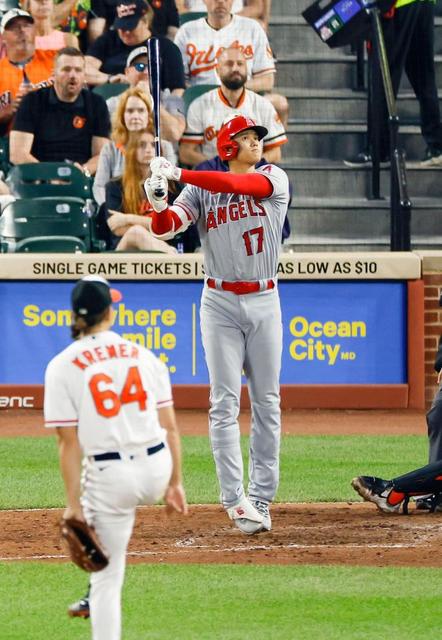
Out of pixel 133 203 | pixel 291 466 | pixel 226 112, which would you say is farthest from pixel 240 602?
pixel 226 112

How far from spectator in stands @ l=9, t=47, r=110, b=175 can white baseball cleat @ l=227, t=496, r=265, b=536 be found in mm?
6639

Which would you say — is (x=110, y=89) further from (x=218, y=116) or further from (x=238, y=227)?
(x=238, y=227)

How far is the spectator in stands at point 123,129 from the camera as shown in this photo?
13.0 m

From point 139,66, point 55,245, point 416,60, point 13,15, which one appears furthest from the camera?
point 416,60

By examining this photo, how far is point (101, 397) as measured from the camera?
4922mm

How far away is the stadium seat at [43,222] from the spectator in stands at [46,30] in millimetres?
2298

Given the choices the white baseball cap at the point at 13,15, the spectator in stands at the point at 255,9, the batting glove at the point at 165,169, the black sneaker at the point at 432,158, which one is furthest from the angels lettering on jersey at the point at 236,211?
the spectator in stands at the point at 255,9

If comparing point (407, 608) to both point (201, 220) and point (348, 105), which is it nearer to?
point (201, 220)

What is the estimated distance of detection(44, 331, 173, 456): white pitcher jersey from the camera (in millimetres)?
4934

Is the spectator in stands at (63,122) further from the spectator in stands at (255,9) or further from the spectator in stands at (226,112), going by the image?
the spectator in stands at (255,9)

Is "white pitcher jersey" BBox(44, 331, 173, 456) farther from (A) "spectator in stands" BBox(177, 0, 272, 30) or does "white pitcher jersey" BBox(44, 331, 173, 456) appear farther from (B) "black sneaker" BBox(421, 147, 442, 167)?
(A) "spectator in stands" BBox(177, 0, 272, 30)

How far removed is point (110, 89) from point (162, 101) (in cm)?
96

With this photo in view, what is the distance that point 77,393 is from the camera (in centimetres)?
495

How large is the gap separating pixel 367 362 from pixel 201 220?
17.9ft
